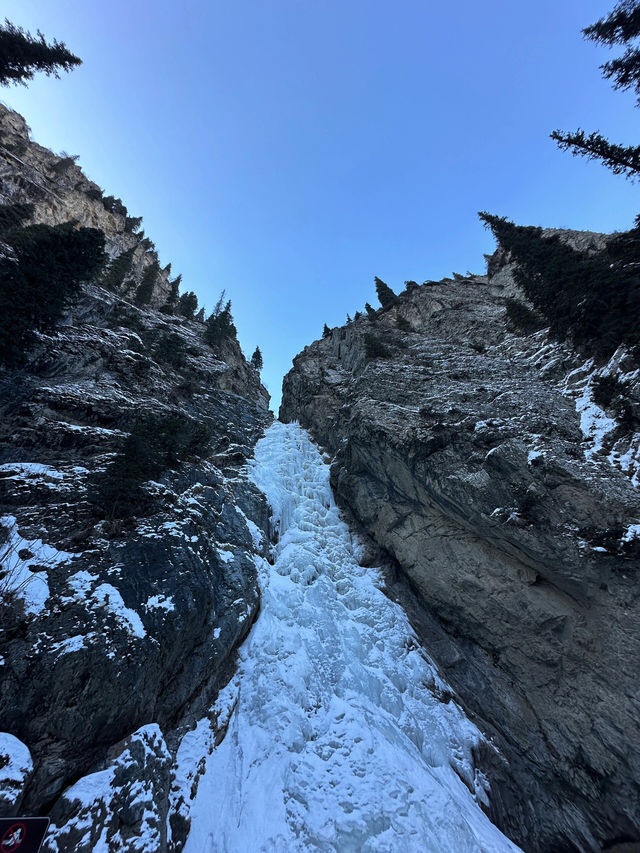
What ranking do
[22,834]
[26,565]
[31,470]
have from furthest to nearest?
[31,470] < [26,565] < [22,834]

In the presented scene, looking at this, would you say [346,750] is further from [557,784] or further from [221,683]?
[557,784]

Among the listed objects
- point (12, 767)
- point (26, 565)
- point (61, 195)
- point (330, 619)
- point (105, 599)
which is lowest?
point (12, 767)

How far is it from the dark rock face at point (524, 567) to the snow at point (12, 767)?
39.4 feet

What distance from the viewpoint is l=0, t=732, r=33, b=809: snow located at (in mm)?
5684

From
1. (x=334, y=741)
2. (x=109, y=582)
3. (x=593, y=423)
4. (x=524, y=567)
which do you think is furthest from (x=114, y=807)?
(x=593, y=423)

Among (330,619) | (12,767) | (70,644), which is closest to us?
(12,767)

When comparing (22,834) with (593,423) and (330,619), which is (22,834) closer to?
(330,619)

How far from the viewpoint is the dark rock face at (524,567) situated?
9281 mm

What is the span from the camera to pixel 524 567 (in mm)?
12086

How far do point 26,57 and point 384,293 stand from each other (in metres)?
37.9

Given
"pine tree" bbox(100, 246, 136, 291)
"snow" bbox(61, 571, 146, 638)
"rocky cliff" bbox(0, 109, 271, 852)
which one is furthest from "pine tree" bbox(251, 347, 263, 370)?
"snow" bbox(61, 571, 146, 638)

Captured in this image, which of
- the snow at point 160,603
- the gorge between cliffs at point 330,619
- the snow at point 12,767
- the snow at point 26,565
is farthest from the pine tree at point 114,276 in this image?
the snow at point 12,767

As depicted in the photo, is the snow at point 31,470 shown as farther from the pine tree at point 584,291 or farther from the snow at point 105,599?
the pine tree at point 584,291

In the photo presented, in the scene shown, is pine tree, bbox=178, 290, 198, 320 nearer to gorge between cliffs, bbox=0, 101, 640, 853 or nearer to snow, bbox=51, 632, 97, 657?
gorge between cliffs, bbox=0, 101, 640, 853
